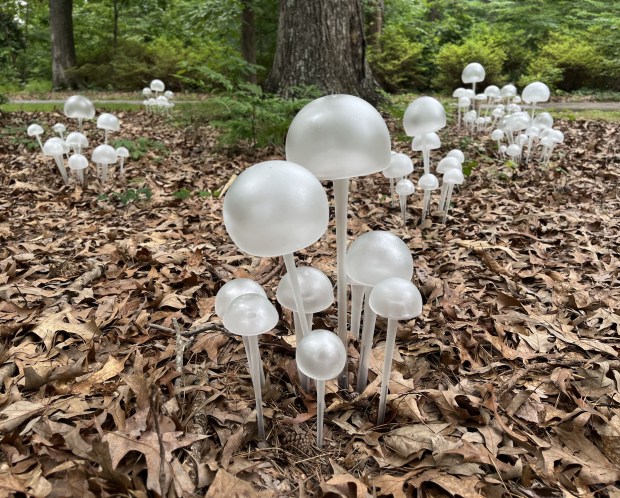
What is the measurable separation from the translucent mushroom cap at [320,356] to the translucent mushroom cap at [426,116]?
2.17 metres

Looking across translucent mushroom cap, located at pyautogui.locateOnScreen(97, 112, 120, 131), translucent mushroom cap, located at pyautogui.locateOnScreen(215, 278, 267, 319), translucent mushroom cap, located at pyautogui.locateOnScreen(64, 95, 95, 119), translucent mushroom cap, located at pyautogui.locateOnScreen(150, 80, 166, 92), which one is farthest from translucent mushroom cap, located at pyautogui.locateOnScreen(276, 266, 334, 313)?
translucent mushroom cap, located at pyautogui.locateOnScreen(150, 80, 166, 92)

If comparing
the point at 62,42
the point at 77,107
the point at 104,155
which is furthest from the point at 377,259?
the point at 62,42

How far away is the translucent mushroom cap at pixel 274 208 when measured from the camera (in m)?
1.42

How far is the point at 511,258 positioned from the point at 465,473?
227 cm

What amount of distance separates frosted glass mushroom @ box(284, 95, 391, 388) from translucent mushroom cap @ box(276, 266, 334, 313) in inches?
17.5

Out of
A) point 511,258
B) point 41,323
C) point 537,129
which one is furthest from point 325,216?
point 537,129

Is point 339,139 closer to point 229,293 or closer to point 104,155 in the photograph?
point 229,293

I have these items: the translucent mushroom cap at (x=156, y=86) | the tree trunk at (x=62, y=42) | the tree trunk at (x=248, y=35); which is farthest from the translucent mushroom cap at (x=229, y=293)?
the tree trunk at (x=62, y=42)

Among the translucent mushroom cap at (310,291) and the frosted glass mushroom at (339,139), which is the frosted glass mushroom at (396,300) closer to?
the translucent mushroom cap at (310,291)

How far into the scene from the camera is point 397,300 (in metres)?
1.60

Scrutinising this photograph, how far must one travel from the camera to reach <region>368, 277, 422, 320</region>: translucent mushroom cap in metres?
1.59

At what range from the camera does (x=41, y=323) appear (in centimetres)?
257

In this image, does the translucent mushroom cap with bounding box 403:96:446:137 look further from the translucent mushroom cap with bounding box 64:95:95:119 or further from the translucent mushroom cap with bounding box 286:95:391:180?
the translucent mushroom cap with bounding box 64:95:95:119

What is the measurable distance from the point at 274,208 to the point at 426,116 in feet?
7.20
